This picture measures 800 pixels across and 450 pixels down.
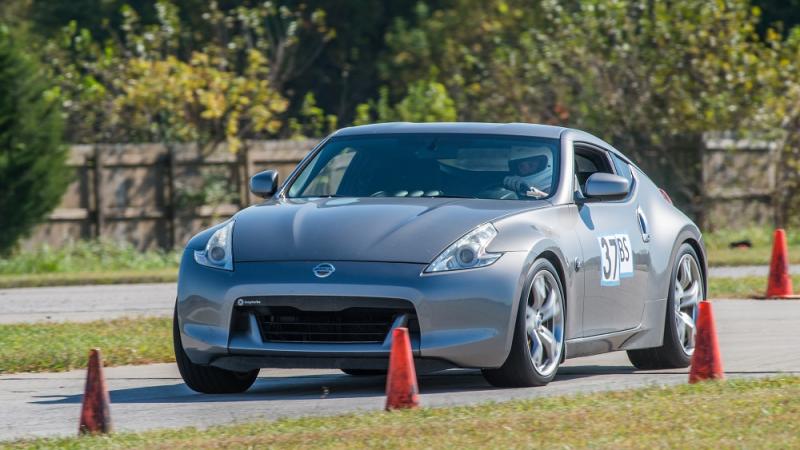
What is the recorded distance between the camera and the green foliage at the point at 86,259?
2394 centimetres

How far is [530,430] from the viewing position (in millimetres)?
6969

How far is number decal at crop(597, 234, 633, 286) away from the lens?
31.6 feet

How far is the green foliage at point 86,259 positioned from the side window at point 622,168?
47.4 feet

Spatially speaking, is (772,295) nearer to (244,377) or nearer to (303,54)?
(244,377)

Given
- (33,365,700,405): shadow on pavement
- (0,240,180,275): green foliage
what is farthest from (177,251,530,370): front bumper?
(0,240,180,275): green foliage

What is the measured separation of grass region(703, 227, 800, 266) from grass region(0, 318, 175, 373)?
33.3 ft

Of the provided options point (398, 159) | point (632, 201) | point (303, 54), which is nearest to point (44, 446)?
point (398, 159)

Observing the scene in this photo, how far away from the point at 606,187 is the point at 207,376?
257 centimetres

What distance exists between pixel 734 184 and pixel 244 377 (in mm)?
19311

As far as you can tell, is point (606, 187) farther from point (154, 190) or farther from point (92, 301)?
point (154, 190)

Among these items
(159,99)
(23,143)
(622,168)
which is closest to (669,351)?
(622,168)

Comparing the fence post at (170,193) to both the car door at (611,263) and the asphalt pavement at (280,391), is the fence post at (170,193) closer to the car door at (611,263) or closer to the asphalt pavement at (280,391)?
the asphalt pavement at (280,391)

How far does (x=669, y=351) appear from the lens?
10.5m

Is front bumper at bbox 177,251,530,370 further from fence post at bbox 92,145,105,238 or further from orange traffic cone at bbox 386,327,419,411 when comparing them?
fence post at bbox 92,145,105,238
